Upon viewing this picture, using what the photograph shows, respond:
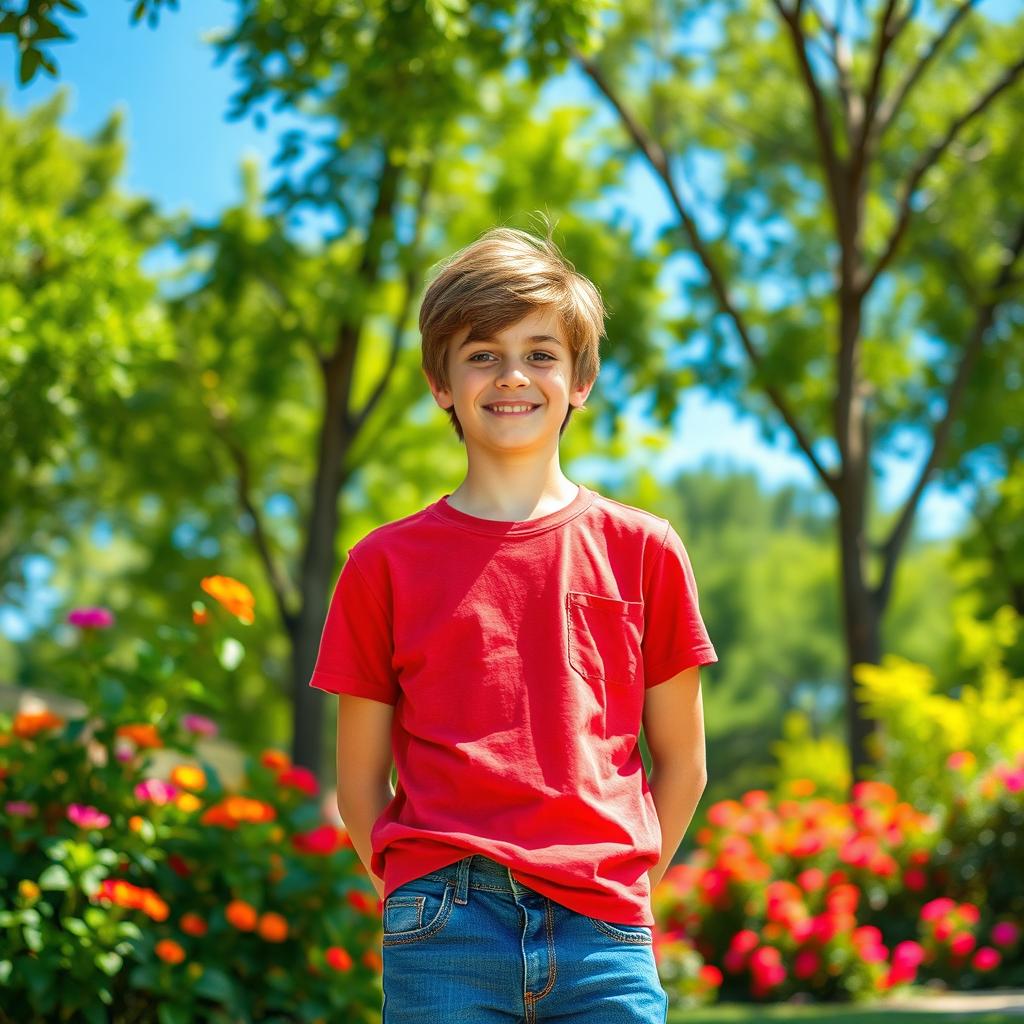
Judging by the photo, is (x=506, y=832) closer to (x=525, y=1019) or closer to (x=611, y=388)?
(x=525, y=1019)

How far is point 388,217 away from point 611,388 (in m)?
2.38

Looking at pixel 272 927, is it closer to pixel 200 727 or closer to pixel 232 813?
pixel 232 813

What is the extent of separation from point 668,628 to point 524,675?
27cm

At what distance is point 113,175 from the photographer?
20688mm

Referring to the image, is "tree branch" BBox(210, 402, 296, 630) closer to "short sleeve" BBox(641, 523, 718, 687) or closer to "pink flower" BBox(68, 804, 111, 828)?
"pink flower" BBox(68, 804, 111, 828)

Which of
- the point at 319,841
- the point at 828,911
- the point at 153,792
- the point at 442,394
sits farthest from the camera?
the point at 828,911

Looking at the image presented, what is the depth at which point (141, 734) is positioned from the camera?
172 inches

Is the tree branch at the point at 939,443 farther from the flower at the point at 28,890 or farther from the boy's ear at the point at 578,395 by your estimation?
the boy's ear at the point at 578,395

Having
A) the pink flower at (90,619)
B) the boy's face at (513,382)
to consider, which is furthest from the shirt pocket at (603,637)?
the pink flower at (90,619)

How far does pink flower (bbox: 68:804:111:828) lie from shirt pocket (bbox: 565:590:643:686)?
2.84m

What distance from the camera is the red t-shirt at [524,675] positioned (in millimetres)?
1858

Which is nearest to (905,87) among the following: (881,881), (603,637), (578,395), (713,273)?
(713,273)

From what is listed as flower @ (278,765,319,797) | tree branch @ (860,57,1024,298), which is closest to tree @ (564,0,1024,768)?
tree branch @ (860,57,1024,298)

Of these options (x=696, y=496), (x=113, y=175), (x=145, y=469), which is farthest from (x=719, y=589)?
(x=145, y=469)
